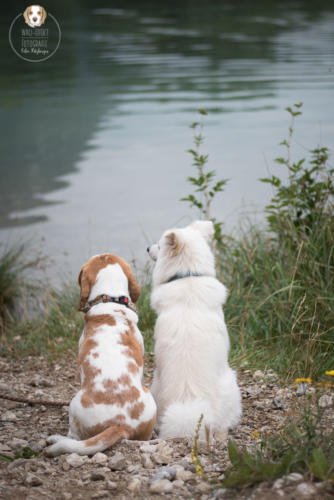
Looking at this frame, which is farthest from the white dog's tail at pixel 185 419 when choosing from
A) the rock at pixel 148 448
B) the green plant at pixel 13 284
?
the green plant at pixel 13 284

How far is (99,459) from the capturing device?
2.68 m

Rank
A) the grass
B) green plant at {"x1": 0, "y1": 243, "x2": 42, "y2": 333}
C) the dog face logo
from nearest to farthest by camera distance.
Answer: the grass, green plant at {"x1": 0, "y1": 243, "x2": 42, "y2": 333}, the dog face logo

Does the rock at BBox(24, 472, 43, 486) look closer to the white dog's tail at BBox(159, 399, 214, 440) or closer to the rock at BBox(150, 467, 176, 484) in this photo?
the rock at BBox(150, 467, 176, 484)

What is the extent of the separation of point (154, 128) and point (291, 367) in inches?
359

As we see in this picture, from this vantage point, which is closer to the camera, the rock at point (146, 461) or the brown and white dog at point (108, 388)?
the rock at point (146, 461)

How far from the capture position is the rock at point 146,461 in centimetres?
268

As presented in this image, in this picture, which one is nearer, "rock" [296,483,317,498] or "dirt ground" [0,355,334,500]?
"rock" [296,483,317,498]

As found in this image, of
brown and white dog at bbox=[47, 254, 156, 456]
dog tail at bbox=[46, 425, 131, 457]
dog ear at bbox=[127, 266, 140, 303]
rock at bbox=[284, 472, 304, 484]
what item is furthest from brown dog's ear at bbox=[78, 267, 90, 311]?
rock at bbox=[284, 472, 304, 484]

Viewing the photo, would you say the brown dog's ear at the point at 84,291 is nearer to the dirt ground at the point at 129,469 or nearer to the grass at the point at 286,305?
the dirt ground at the point at 129,469

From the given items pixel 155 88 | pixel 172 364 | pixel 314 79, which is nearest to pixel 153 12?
pixel 155 88

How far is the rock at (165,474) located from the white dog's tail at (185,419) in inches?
23.2

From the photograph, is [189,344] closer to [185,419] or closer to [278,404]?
[185,419]

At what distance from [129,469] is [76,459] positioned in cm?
32

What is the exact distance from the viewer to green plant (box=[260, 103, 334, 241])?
17.6 ft
